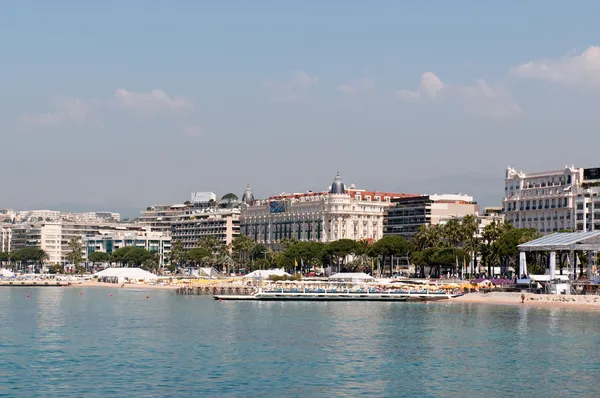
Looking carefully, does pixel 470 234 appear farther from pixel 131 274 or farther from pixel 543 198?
pixel 131 274

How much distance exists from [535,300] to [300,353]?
61246mm

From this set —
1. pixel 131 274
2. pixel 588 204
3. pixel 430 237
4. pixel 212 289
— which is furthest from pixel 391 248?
pixel 131 274

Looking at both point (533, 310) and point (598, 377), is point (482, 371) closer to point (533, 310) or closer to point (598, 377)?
point (598, 377)

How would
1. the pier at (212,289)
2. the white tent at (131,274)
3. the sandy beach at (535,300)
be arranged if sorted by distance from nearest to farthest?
the sandy beach at (535,300)
the pier at (212,289)
the white tent at (131,274)

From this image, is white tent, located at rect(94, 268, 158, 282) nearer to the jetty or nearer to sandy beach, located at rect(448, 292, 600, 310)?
the jetty

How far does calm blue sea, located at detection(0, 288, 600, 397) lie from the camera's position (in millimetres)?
52781

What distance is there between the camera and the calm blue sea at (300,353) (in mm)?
52781

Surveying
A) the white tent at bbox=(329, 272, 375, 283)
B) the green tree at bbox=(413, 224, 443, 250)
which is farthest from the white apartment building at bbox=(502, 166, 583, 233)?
the white tent at bbox=(329, 272, 375, 283)

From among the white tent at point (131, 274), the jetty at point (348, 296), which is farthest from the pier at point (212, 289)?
the white tent at point (131, 274)

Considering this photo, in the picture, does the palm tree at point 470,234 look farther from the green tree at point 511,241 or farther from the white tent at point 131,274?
the white tent at point 131,274

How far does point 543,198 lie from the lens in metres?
179

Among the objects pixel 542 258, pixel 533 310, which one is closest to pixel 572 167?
pixel 542 258

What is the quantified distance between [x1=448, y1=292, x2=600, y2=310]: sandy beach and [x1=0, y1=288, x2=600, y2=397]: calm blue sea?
9.60m

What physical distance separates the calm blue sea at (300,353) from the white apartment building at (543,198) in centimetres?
7066
